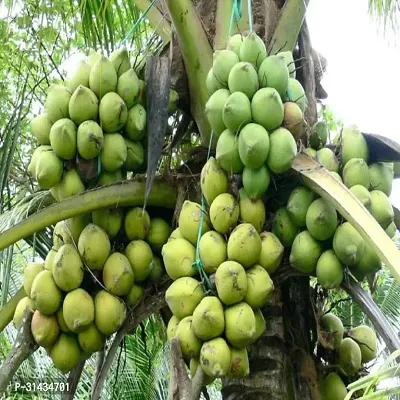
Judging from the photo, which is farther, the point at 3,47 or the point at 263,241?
the point at 3,47

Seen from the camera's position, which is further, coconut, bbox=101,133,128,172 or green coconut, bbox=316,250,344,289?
coconut, bbox=101,133,128,172

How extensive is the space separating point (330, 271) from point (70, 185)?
2.59ft

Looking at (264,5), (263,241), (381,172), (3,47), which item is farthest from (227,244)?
(3,47)

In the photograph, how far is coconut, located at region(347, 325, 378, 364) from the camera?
234 centimetres

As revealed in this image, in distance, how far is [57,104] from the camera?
2139 mm

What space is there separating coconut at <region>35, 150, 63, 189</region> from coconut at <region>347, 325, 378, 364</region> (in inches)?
42.1

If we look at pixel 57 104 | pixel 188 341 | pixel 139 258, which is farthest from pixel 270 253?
pixel 57 104

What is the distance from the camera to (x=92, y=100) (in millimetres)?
2121

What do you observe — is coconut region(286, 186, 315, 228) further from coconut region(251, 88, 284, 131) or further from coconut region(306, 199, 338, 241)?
coconut region(251, 88, 284, 131)

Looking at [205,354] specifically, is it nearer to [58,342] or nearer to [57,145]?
[58,342]

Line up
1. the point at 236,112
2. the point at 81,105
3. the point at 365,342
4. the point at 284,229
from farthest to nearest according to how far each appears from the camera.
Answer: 1. the point at 365,342
2. the point at 81,105
3. the point at 284,229
4. the point at 236,112

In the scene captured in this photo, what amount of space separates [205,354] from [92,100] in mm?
814

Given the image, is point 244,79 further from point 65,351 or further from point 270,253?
point 65,351

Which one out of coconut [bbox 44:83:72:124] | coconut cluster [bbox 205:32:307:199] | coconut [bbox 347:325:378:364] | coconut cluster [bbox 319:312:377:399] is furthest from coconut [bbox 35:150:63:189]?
coconut [bbox 347:325:378:364]
